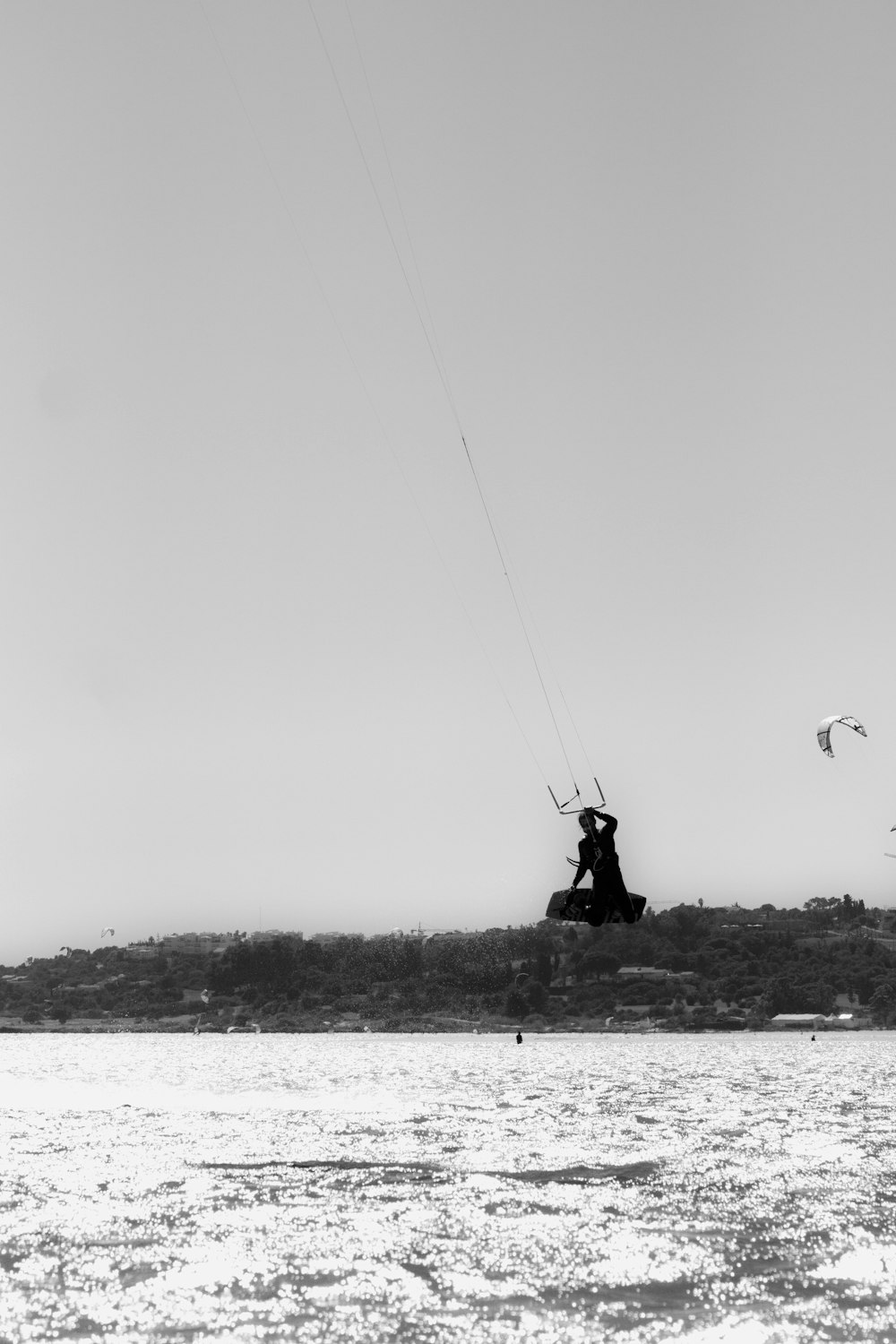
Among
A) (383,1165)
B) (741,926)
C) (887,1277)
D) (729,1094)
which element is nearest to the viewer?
(887,1277)

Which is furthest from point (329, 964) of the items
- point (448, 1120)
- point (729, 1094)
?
point (448, 1120)

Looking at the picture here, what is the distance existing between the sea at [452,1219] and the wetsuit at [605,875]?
5.01 m

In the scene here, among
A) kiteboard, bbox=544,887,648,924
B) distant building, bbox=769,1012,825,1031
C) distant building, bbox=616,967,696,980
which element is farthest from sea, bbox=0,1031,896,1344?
distant building, bbox=616,967,696,980

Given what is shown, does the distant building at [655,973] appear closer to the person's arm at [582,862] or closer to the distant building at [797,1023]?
the distant building at [797,1023]

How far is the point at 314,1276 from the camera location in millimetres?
19047

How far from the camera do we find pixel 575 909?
2278cm

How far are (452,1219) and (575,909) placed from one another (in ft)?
18.8

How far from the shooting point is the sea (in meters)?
16.6

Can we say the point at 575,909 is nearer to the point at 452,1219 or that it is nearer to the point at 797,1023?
the point at 452,1219

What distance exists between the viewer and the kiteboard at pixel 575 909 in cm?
2250

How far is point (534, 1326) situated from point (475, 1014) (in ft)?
535

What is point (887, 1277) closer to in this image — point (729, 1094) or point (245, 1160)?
point (245, 1160)

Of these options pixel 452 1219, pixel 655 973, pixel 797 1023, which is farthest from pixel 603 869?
pixel 655 973

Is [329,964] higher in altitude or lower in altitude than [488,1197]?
higher
